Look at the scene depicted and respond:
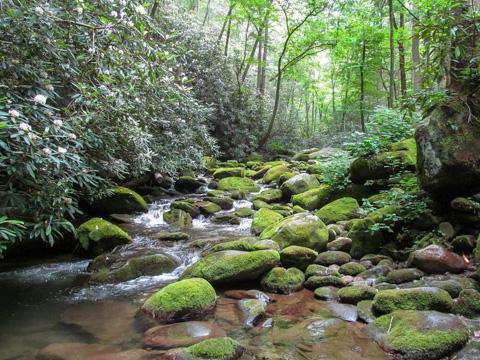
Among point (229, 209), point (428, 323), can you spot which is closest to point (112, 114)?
point (428, 323)

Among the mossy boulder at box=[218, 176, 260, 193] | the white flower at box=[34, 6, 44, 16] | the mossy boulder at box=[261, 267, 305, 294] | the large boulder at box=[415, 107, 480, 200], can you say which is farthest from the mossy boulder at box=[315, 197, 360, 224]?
the white flower at box=[34, 6, 44, 16]

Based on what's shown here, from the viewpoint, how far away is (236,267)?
5305 mm

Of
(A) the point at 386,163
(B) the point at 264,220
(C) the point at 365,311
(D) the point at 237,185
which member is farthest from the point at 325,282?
(D) the point at 237,185

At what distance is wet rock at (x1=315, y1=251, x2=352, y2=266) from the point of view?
577 centimetres

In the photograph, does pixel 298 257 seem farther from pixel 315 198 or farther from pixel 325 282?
pixel 315 198

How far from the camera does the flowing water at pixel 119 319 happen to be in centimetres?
371

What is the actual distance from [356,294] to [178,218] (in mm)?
5797

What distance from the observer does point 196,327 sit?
4.09 meters

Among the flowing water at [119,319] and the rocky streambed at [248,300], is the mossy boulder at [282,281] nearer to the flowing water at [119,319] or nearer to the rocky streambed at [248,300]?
the rocky streambed at [248,300]

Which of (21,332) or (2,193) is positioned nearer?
(2,193)

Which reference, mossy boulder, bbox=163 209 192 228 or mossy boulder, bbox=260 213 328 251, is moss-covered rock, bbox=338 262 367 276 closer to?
mossy boulder, bbox=260 213 328 251

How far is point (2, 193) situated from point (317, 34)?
16.5 m

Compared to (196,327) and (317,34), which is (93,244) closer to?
(196,327)

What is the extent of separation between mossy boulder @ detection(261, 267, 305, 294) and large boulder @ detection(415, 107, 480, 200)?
2.43 meters
